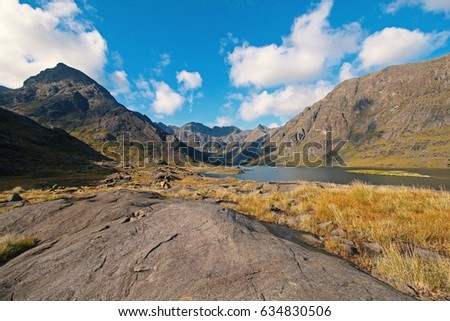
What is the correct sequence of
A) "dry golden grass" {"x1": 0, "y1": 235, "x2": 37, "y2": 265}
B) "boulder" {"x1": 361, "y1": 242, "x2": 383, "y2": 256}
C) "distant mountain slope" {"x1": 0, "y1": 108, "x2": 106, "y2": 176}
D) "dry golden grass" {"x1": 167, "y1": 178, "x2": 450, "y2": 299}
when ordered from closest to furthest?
"dry golden grass" {"x1": 167, "y1": 178, "x2": 450, "y2": 299} < "dry golden grass" {"x1": 0, "y1": 235, "x2": 37, "y2": 265} < "boulder" {"x1": 361, "y1": 242, "x2": 383, "y2": 256} < "distant mountain slope" {"x1": 0, "y1": 108, "x2": 106, "y2": 176}

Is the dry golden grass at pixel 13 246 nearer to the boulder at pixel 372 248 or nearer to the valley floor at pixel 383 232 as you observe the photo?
the valley floor at pixel 383 232

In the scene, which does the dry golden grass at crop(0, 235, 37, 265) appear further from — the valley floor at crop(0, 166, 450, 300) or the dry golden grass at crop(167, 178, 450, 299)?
the dry golden grass at crop(167, 178, 450, 299)

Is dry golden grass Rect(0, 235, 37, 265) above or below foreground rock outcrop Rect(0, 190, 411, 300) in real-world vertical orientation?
below

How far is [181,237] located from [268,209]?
8.39m

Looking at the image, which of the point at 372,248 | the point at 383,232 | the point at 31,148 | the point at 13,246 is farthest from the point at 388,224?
the point at 31,148

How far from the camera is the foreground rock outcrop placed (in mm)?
4441

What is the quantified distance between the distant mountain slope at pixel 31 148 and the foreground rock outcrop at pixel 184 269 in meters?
87.3

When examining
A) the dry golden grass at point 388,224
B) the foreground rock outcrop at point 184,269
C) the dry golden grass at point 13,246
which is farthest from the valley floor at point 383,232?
the dry golden grass at point 13,246

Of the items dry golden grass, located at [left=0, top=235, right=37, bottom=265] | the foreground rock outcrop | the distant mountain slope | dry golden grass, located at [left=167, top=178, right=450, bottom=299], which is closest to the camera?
the foreground rock outcrop

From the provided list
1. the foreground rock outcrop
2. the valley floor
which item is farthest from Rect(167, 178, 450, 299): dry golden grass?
the foreground rock outcrop

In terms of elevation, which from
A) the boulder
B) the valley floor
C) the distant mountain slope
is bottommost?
the boulder

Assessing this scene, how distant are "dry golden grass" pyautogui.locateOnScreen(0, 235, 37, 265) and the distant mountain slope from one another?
83696mm

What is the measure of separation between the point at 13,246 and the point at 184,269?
6.07m
